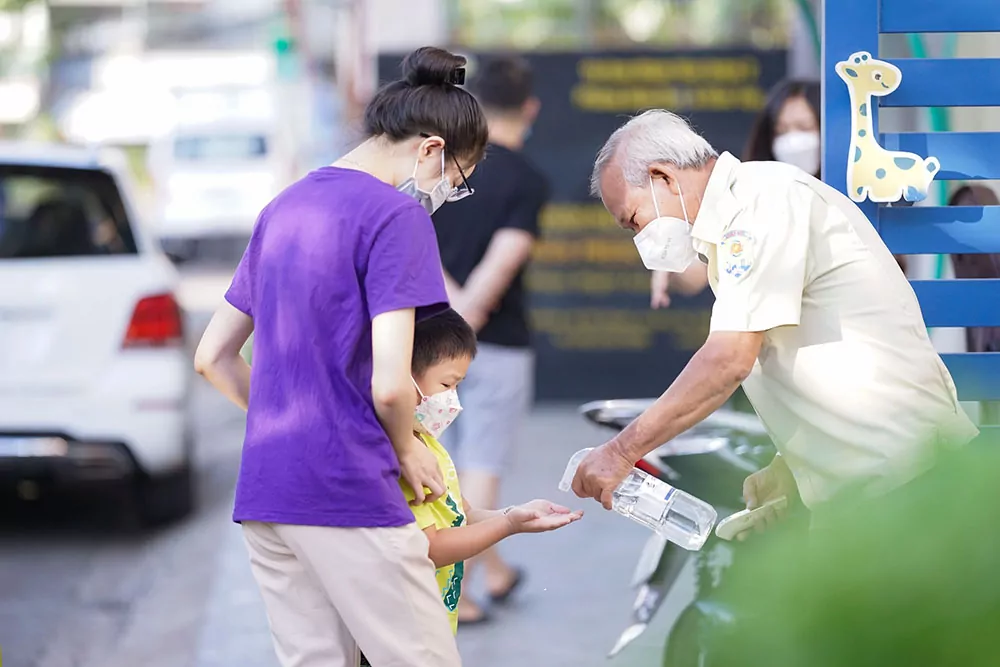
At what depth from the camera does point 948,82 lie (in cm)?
314

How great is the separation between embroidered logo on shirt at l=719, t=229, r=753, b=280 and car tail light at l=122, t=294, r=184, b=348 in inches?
167

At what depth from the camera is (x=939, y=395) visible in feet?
9.06

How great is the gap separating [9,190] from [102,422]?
1.67 meters

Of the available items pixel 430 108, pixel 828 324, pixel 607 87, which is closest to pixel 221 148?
pixel 607 87

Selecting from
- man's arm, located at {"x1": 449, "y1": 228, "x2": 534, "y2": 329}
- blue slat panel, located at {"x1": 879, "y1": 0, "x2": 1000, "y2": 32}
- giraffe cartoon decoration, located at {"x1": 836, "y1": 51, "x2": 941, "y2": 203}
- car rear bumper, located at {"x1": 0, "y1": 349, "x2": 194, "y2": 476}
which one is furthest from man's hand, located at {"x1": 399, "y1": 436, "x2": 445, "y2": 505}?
car rear bumper, located at {"x1": 0, "y1": 349, "x2": 194, "y2": 476}

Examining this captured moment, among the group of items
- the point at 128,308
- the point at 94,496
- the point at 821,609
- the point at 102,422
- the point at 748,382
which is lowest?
the point at 94,496

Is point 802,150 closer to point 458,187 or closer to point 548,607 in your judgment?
point 548,607

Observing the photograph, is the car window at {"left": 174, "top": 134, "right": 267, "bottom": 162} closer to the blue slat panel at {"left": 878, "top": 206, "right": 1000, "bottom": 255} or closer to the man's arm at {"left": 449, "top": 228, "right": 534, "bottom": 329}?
the man's arm at {"left": 449, "top": 228, "right": 534, "bottom": 329}

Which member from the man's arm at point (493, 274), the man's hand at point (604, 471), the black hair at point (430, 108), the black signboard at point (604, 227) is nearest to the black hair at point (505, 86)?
the man's arm at point (493, 274)

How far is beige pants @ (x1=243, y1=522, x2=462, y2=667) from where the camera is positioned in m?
2.61

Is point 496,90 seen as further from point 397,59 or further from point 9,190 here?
point 397,59

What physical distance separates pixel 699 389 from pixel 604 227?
707cm

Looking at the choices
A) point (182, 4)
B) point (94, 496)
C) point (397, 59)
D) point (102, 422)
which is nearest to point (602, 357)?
point (397, 59)

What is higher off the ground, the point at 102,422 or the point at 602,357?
the point at 102,422
